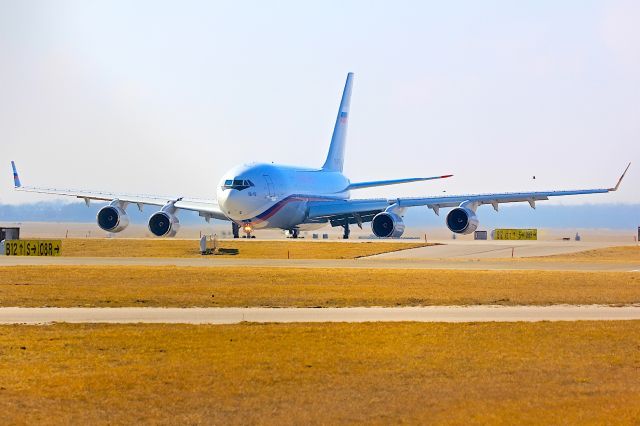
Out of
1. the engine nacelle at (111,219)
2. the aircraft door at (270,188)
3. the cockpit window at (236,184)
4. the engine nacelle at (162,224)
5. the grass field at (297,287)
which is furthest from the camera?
the engine nacelle at (111,219)

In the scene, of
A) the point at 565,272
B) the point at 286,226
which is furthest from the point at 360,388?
the point at 286,226

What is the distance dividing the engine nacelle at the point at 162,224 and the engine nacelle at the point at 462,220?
20365 mm

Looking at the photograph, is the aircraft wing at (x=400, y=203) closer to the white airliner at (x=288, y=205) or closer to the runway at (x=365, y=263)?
the white airliner at (x=288, y=205)

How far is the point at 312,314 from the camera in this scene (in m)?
30.3

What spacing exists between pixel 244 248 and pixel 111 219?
16.2 m

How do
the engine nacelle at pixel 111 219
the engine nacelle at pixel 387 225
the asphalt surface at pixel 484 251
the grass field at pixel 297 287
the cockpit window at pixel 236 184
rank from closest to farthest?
the grass field at pixel 297 287, the asphalt surface at pixel 484 251, the cockpit window at pixel 236 184, the engine nacelle at pixel 387 225, the engine nacelle at pixel 111 219

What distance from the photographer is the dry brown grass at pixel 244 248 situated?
6397 centimetres

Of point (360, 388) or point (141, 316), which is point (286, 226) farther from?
point (360, 388)

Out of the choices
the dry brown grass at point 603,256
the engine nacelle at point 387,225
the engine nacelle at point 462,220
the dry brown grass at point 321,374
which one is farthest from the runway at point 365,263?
the dry brown grass at point 321,374

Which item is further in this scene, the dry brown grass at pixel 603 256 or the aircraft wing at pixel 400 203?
the aircraft wing at pixel 400 203

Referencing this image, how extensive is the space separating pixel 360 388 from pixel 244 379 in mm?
2176

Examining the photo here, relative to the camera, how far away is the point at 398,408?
16328mm

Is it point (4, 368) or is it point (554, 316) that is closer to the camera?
point (4, 368)

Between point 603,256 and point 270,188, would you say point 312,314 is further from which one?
point 270,188
